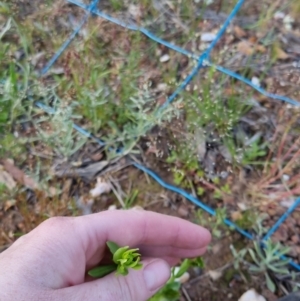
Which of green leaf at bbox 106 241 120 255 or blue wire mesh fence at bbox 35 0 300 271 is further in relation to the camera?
blue wire mesh fence at bbox 35 0 300 271

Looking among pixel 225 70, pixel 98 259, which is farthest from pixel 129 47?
pixel 98 259

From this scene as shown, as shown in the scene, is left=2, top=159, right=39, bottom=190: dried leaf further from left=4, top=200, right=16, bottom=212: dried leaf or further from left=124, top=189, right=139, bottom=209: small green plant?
left=124, top=189, right=139, bottom=209: small green plant

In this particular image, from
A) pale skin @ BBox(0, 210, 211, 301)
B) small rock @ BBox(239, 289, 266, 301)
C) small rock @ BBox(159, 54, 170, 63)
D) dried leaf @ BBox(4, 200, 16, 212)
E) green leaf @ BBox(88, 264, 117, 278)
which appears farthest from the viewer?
small rock @ BBox(159, 54, 170, 63)

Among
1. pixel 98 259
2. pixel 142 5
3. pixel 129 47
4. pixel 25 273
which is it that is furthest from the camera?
pixel 142 5

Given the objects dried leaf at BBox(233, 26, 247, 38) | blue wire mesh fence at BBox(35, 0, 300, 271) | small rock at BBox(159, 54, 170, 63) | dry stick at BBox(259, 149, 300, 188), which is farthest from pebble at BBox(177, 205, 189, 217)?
dried leaf at BBox(233, 26, 247, 38)

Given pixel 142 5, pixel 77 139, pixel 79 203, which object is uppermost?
pixel 142 5

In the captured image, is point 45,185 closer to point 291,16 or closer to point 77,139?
point 77,139

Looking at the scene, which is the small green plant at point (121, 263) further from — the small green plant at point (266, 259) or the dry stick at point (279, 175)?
the dry stick at point (279, 175)
